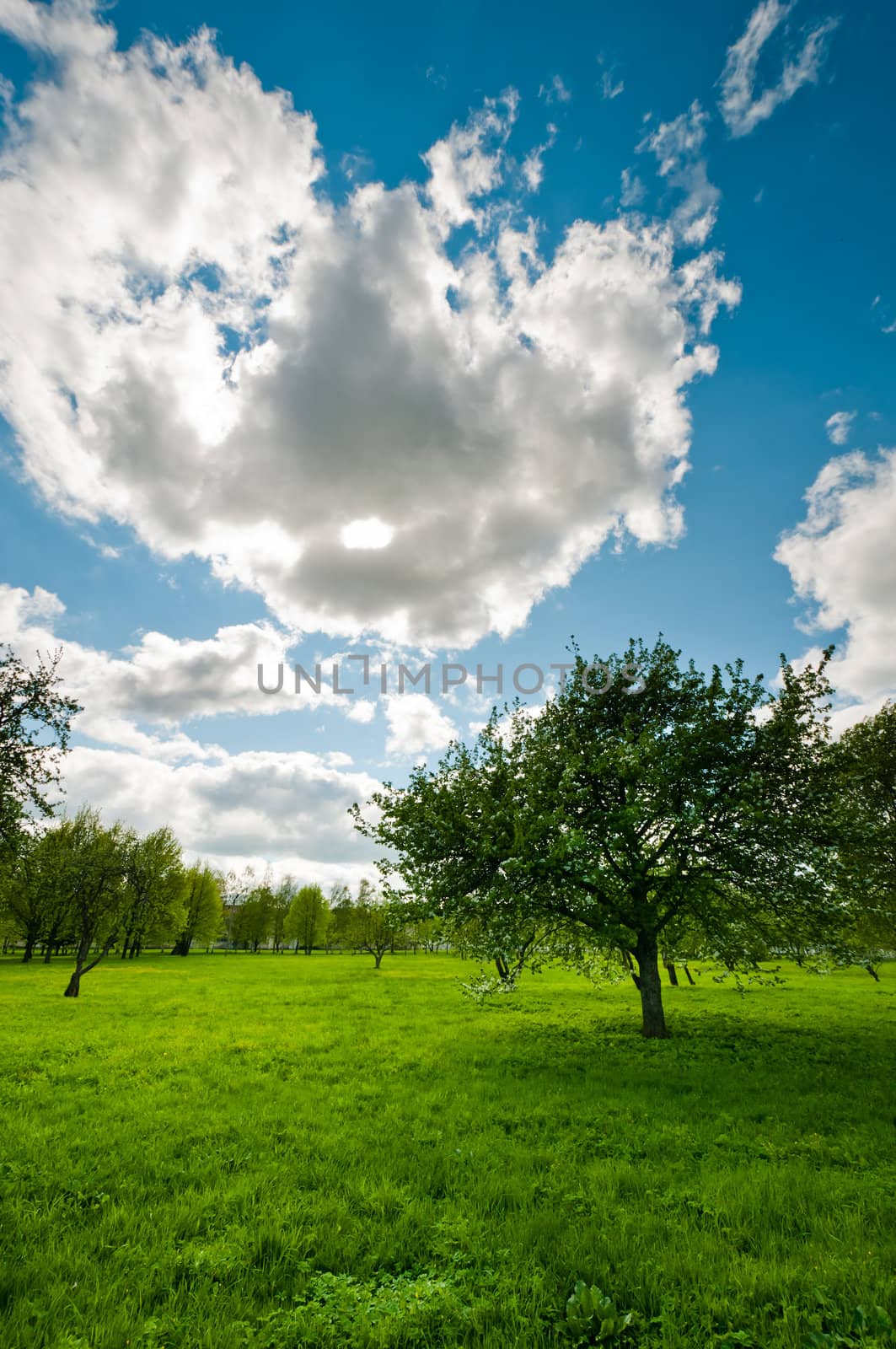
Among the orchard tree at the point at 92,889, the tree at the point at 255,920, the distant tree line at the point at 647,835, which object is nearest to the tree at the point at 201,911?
the tree at the point at 255,920

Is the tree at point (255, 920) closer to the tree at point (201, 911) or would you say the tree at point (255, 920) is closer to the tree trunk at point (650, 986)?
the tree at point (201, 911)

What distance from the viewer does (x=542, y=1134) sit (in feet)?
34.3

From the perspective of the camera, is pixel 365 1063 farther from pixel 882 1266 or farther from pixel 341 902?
pixel 341 902

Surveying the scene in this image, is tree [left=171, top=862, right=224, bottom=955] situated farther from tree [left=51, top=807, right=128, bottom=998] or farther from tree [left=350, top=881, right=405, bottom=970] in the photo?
tree [left=51, top=807, right=128, bottom=998]

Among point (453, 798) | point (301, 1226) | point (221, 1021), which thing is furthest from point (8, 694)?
point (301, 1226)

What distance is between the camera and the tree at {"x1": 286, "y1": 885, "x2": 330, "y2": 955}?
115562mm

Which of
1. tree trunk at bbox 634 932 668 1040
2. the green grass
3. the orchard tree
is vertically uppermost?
the orchard tree

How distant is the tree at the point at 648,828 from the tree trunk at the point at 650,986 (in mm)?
153

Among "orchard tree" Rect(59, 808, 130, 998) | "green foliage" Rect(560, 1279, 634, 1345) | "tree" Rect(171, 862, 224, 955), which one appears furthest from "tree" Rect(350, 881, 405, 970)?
"green foliage" Rect(560, 1279, 634, 1345)

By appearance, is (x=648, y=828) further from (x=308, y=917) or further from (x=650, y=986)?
(x=308, y=917)

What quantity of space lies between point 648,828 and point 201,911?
329 ft

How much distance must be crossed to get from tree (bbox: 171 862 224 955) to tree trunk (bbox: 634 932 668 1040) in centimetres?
8993

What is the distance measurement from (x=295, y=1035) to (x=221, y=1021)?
5562 millimetres

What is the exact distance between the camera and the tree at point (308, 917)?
115562 mm
